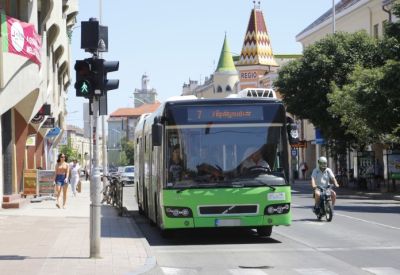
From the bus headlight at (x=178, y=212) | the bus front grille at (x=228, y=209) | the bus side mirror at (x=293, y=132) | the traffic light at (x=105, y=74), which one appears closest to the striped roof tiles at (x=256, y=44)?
the bus side mirror at (x=293, y=132)

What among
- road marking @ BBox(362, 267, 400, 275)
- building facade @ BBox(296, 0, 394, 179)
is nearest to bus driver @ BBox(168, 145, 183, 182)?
road marking @ BBox(362, 267, 400, 275)

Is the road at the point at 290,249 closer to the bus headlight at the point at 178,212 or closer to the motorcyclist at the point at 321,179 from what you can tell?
the bus headlight at the point at 178,212

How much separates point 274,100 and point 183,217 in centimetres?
303

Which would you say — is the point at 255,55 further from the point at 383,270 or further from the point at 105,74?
the point at 383,270

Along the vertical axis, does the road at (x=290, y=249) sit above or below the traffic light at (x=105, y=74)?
below

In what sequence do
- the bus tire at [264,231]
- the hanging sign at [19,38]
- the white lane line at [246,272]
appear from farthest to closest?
the hanging sign at [19,38] → the bus tire at [264,231] → the white lane line at [246,272]

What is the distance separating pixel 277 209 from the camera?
1594 cm

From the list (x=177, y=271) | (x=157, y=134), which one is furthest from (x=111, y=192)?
(x=177, y=271)

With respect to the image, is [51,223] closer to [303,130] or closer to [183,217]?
[183,217]

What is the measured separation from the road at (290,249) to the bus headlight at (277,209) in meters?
0.63

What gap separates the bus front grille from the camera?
15.7 meters

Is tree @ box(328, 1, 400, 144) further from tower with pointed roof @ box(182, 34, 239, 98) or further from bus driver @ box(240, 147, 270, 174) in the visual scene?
tower with pointed roof @ box(182, 34, 239, 98)

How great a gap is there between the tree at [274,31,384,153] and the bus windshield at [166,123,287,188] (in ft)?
101

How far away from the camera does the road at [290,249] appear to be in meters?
12.3
